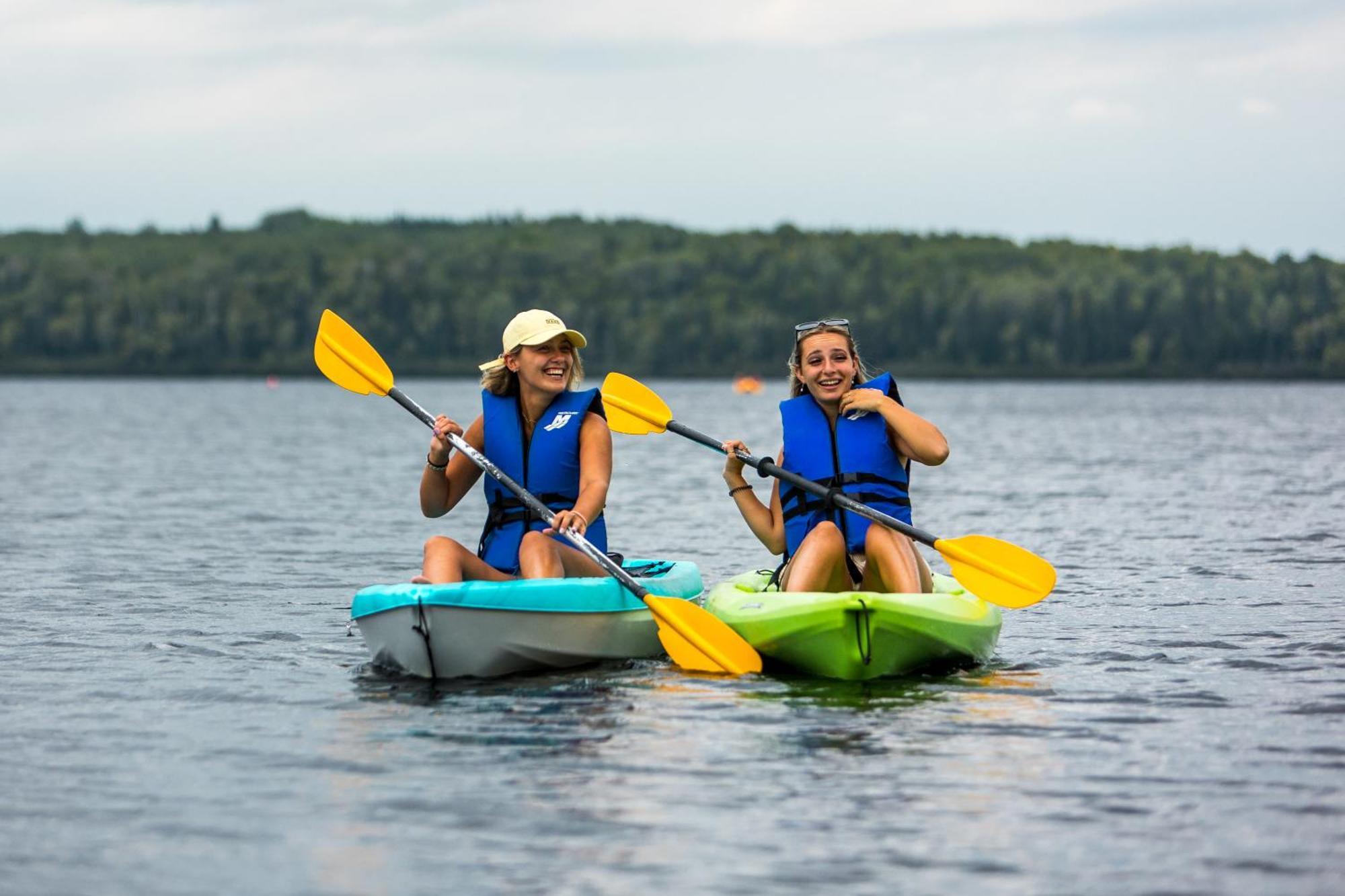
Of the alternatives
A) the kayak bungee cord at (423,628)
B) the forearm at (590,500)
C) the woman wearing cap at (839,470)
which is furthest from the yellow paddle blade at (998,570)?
the kayak bungee cord at (423,628)

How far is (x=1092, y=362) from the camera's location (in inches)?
5576

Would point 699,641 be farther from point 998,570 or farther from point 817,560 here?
point 998,570

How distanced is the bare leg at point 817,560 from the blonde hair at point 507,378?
1.36 m

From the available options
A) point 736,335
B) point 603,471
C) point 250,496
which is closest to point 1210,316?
point 736,335

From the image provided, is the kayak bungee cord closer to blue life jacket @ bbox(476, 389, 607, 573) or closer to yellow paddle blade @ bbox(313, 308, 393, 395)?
blue life jacket @ bbox(476, 389, 607, 573)

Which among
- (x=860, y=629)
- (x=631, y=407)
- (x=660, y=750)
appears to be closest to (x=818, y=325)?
(x=860, y=629)

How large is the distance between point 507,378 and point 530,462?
425mm

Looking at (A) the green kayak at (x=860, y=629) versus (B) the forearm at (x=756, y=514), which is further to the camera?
(B) the forearm at (x=756, y=514)

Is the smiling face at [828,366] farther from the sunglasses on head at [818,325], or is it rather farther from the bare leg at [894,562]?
the bare leg at [894,562]

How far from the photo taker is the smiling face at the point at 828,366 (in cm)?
870

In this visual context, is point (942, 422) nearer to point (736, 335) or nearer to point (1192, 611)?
point (1192, 611)

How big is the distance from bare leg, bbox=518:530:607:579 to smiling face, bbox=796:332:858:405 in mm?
1320

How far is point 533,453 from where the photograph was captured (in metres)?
8.73

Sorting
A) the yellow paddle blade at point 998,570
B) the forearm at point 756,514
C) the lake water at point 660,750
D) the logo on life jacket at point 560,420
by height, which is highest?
the logo on life jacket at point 560,420
